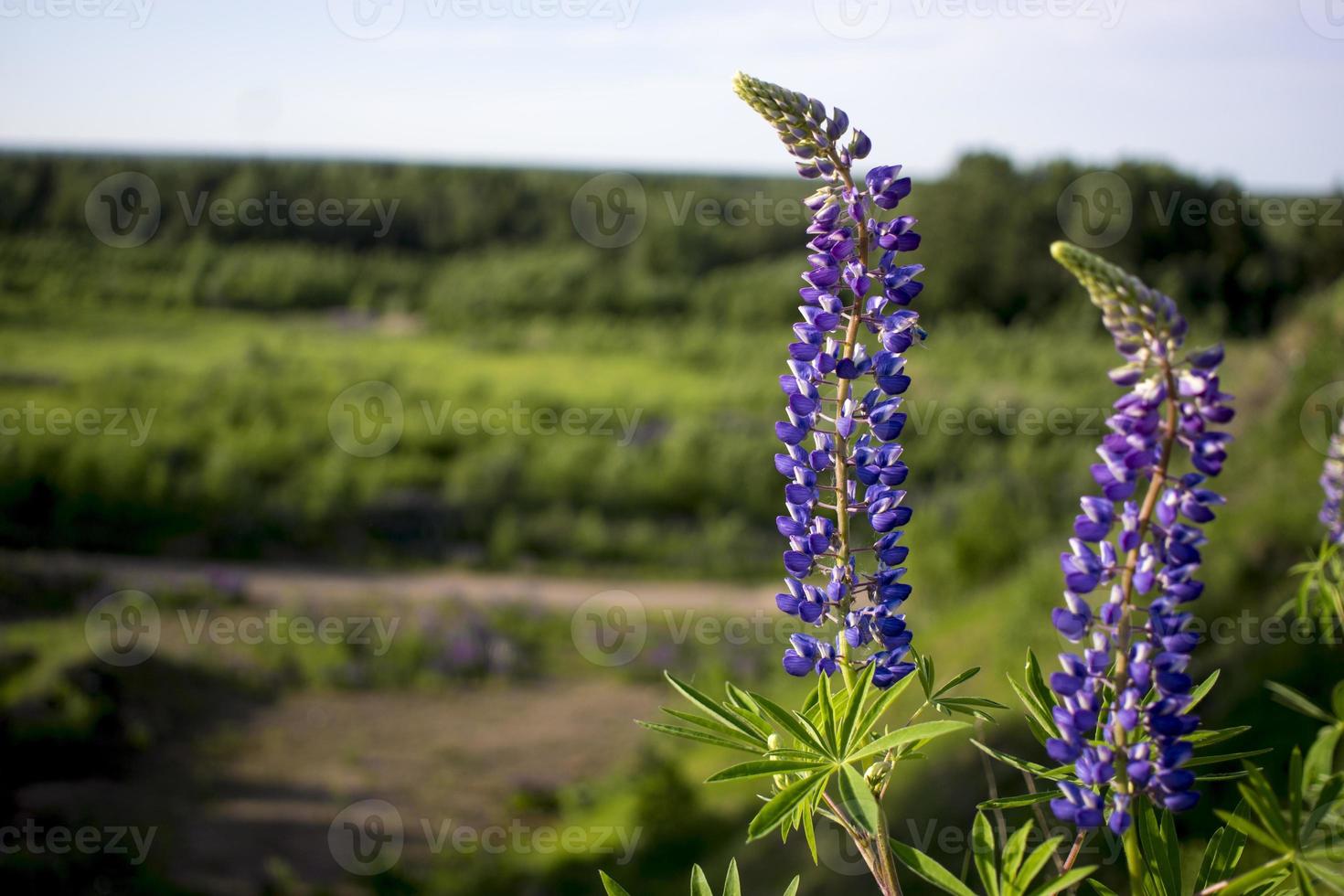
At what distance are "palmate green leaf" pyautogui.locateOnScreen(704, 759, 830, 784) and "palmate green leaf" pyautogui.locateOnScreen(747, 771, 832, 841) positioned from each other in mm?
19

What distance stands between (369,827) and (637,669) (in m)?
5.26

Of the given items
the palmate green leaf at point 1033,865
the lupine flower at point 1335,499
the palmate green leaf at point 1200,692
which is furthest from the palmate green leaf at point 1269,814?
the lupine flower at point 1335,499

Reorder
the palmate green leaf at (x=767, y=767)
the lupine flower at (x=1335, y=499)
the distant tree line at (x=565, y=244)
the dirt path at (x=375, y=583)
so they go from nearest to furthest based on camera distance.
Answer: the palmate green leaf at (x=767, y=767) → the lupine flower at (x=1335, y=499) → the dirt path at (x=375, y=583) → the distant tree line at (x=565, y=244)

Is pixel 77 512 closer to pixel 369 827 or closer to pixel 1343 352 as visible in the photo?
pixel 369 827

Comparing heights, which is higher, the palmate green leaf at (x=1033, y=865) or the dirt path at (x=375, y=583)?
the palmate green leaf at (x=1033, y=865)

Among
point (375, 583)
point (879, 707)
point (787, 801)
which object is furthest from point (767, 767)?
point (375, 583)

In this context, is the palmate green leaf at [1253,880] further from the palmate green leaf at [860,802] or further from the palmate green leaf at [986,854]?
the palmate green leaf at [860,802]

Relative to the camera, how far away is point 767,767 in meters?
1.62

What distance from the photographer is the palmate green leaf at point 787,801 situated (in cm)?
149

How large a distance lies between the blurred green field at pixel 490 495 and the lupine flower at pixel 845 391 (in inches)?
162

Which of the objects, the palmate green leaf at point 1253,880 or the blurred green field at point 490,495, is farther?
the blurred green field at point 490,495

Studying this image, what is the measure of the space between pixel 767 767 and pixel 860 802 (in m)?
0.24

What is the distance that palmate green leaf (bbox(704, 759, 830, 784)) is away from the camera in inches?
62.7

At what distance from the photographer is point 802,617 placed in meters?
1.76
